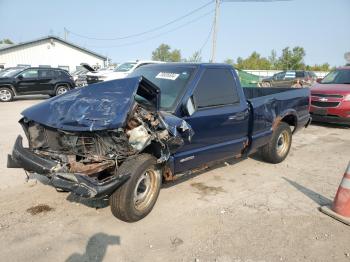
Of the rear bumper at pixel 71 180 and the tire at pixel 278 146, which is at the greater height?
the rear bumper at pixel 71 180

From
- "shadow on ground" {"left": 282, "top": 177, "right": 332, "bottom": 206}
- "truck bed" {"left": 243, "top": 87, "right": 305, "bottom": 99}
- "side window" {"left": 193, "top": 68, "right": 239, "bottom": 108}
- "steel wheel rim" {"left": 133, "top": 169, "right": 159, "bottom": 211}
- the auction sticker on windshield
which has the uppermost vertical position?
the auction sticker on windshield

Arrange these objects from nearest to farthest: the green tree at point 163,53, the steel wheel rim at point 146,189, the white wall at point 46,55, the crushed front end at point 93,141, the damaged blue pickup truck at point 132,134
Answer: the crushed front end at point 93,141 → the damaged blue pickup truck at point 132,134 → the steel wheel rim at point 146,189 → the white wall at point 46,55 → the green tree at point 163,53

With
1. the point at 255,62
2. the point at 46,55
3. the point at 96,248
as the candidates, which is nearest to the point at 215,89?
the point at 96,248

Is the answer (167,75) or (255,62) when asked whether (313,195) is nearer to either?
(167,75)

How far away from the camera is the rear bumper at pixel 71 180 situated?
10.7 feet

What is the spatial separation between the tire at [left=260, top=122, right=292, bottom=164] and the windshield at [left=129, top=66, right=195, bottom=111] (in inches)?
94.6

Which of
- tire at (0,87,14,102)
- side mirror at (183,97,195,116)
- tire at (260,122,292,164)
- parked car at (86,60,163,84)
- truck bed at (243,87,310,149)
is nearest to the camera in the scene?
side mirror at (183,97,195,116)

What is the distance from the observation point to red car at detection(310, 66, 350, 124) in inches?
389

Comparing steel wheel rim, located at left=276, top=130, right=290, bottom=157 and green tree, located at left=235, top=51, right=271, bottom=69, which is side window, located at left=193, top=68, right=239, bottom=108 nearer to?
steel wheel rim, located at left=276, top=130, right=290, bottom=157

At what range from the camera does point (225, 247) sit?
3408 mm

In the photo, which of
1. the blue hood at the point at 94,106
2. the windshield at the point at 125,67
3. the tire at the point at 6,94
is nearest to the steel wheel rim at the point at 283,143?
the blue hood at the point at 94,106

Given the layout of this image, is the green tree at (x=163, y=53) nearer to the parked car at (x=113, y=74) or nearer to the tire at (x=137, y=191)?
the parked car at (x=113, y=74)

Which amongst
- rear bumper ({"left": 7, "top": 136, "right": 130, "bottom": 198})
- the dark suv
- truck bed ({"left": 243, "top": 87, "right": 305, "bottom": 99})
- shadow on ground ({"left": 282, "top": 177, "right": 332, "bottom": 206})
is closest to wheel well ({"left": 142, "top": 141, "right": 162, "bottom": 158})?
rear bumper ({"left": 7, "top": 136, "right": 130, "bottom": 198})

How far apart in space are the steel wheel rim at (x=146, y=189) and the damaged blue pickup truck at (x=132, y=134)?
0.01 m
